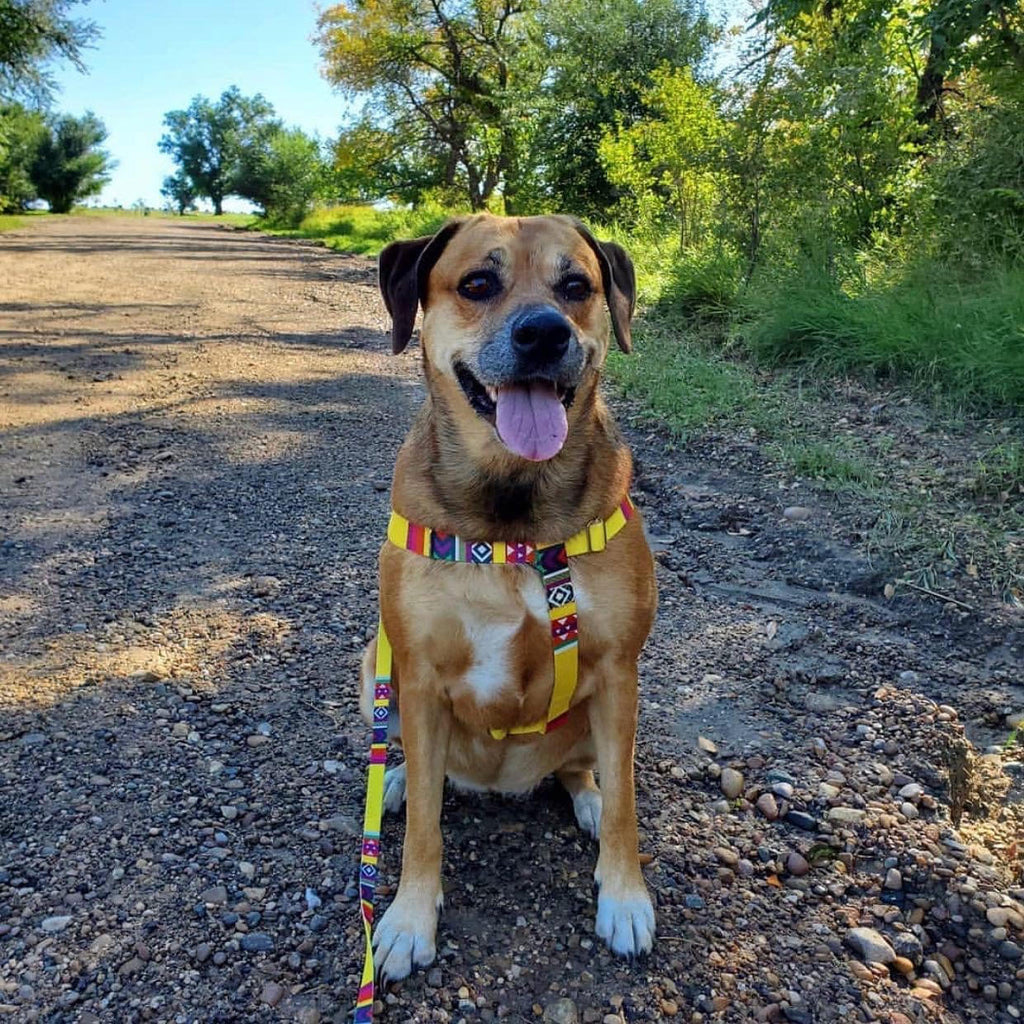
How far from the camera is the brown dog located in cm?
229

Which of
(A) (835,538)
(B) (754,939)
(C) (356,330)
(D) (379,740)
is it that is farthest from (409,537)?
(C) (356,330)

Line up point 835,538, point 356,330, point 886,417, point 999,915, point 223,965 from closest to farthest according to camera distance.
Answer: point 223,965 < point 999,915 < point 835,538 < point 886,417 < point 356,330

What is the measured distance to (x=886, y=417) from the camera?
5.93 meters

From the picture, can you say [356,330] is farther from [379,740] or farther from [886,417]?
[379,740]

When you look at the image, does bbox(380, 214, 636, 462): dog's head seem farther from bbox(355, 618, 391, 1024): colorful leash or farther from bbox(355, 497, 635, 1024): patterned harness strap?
bbox(355, 618, 391, 1024): colorful leash

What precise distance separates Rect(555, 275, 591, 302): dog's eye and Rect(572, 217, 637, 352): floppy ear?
0.17 meters

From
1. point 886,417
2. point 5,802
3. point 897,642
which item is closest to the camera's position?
point 5,802

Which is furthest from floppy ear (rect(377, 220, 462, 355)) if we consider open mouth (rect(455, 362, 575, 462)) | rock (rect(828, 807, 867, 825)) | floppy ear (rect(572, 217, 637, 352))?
rock (rect(828, 807, 867, 825))

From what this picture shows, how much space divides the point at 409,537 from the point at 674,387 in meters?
4.97

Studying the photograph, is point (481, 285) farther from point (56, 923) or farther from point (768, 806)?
point (56, 923)

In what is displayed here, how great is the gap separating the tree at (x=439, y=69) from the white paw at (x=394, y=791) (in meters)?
22.3

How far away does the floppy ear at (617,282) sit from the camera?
289cm

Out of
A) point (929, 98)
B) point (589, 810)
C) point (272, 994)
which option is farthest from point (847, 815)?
point (929, 98)

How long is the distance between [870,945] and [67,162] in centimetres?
7131
